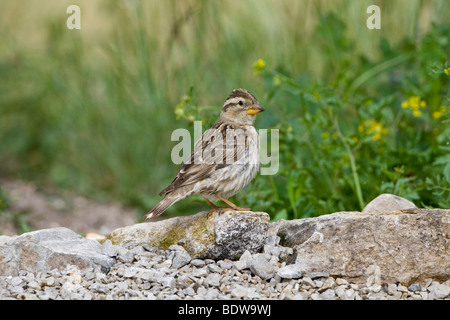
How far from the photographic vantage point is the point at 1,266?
4348 mm

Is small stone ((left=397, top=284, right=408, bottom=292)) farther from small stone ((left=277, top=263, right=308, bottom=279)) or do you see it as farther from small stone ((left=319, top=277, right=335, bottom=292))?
small stone ((left=277, top=263, right=308, bottom=279))

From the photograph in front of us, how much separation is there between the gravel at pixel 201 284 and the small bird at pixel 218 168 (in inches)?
19.2

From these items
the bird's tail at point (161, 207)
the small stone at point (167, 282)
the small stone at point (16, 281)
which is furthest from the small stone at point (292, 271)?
the small stone at point (16, 281)

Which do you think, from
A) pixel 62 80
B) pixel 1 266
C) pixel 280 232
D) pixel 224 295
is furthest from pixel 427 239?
pixel 62 80

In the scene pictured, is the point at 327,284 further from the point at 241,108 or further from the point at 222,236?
the point at 241,108

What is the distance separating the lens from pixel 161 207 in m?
4.71

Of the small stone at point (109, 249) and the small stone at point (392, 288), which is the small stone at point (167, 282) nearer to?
the small stone at point (109, 249)

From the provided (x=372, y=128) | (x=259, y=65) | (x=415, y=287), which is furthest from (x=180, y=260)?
(x=372, y=128)

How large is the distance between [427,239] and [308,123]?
170 cm

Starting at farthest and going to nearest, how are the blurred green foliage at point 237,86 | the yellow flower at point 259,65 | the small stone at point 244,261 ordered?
the blurred green foliage at point 237,86 < the yellow flower at point 259,65 < the small stone at point 244,261

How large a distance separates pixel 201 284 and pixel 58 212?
373 centimetres

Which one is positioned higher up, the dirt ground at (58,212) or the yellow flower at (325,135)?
the yellow flower at (325,135)

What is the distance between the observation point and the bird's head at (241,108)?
5.26 metres
